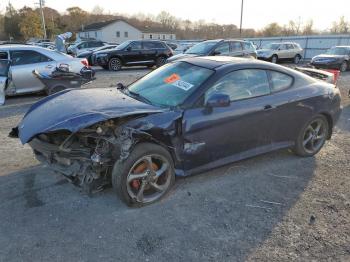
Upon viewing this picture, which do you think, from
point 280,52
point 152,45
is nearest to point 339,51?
point 280,52

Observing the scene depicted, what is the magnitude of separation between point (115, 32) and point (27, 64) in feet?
223

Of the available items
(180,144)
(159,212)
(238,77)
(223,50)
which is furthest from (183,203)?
(223,50)

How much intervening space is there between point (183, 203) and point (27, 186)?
199cm

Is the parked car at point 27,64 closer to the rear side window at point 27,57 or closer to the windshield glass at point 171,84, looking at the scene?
the rear side window at point 27,57

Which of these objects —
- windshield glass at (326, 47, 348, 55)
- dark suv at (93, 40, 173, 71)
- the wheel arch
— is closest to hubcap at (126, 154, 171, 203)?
the wheel arch

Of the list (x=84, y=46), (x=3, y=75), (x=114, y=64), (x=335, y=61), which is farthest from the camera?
(x=84, y=46)

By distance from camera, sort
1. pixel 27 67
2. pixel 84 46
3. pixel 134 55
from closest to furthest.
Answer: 1. pixel 27 67
2. pixel 134 55
3. pixel 84 46

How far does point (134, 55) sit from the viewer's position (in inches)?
734

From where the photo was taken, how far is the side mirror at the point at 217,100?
4031 mm

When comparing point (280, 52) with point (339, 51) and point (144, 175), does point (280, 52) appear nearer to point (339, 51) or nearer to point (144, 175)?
point (339, 51)

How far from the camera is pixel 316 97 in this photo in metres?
5.12

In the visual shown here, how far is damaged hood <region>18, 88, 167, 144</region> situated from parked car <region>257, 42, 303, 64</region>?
66.6ft

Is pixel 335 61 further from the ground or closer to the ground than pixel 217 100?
closer to the ground

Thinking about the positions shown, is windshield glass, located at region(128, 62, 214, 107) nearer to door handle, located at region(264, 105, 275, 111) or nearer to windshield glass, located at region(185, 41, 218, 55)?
door handle, located at region(264, 105, 275, 111)
